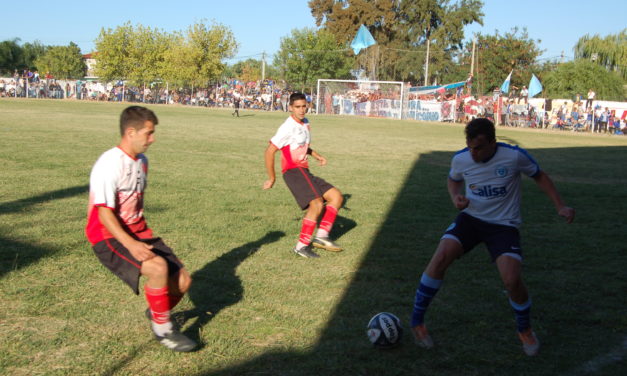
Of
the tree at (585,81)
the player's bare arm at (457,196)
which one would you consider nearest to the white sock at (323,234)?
the player's bare arm at (457,196)

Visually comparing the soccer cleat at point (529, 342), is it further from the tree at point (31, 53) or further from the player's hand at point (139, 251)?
the tree at point (31, 53)

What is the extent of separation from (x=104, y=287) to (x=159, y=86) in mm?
59062

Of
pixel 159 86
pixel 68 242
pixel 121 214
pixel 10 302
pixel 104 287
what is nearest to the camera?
pixel 121 214

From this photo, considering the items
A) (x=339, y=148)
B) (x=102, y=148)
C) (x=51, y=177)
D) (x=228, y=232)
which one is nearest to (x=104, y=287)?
(x=228, y=232)

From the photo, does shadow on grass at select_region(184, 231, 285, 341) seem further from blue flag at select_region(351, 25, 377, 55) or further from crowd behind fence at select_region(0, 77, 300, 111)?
crowd behind fence at select_region(0, 77, 300, 111)

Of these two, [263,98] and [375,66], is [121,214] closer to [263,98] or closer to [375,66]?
[263,98]

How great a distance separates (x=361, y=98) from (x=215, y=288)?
140 feet

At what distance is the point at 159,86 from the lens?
61.0 meters

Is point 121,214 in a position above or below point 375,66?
below

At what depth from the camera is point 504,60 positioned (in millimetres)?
61062

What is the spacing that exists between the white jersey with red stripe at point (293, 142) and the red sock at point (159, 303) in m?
3.10

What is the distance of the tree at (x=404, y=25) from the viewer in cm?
6500

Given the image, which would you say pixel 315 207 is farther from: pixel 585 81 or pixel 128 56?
pixel 128 56

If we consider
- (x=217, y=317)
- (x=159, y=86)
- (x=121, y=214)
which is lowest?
(x=217, y=317)
